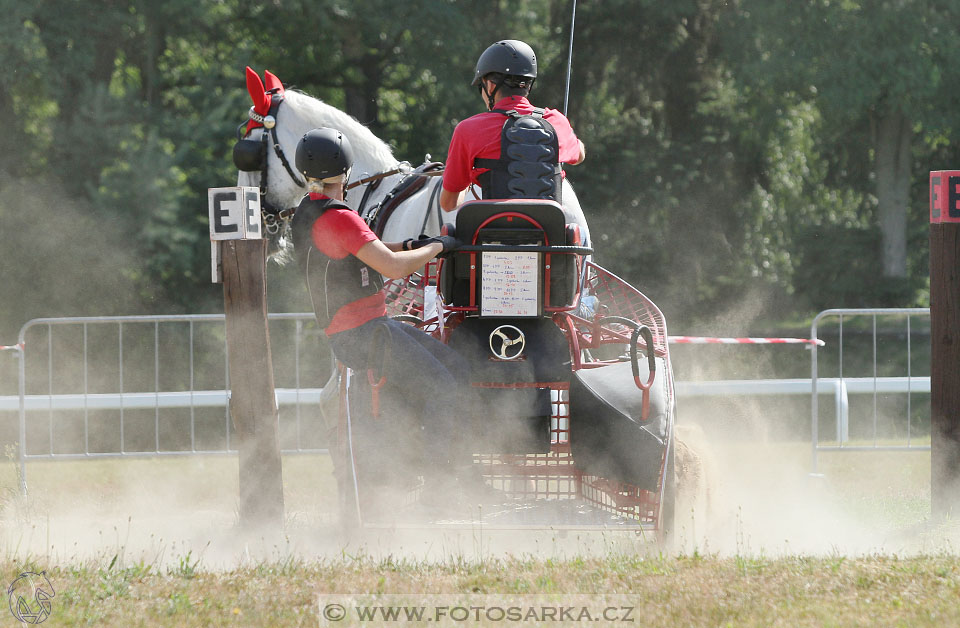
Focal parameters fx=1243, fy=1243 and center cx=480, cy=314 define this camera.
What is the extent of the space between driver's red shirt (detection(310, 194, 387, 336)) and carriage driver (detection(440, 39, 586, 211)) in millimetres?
807

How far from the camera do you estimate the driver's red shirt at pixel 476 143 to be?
20.1 feet

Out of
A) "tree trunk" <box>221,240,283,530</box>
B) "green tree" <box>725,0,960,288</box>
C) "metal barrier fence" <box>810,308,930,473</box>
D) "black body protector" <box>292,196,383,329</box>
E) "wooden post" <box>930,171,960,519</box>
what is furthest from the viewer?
"green tree" <box>725,0,960,288</box>

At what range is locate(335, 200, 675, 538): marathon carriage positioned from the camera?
5633mm

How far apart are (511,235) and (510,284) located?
0.74 ft

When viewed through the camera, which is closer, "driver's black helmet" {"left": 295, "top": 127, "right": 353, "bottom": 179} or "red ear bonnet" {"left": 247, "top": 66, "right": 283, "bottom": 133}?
"driver's black helmet" {"left": 295, "top": 127, "right": 353, "bottom": 179}

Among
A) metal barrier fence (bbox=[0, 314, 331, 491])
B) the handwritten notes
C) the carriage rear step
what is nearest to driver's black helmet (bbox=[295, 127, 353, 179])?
the handwritten notes

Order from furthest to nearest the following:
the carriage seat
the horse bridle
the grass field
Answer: the horse bridle
the carriage seat
the grass field

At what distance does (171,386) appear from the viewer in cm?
1485

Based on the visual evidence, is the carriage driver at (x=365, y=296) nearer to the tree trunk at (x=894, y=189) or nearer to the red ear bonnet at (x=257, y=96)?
the red ear bonnet at (x=257, y=96)

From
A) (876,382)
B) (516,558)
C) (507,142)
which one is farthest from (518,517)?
(876,382)

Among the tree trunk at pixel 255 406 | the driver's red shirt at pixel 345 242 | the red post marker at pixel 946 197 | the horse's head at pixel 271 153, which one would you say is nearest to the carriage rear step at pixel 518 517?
the driver's red shirt at pixel 345 242

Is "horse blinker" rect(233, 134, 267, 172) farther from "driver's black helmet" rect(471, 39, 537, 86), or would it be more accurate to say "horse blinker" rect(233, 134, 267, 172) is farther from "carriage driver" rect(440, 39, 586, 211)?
"driver's black helmet" rect(471, 39, 537, 86)

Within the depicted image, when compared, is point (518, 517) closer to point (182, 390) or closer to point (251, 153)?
point (251, 153)

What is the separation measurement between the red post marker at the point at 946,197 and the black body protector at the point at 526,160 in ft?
7.92
